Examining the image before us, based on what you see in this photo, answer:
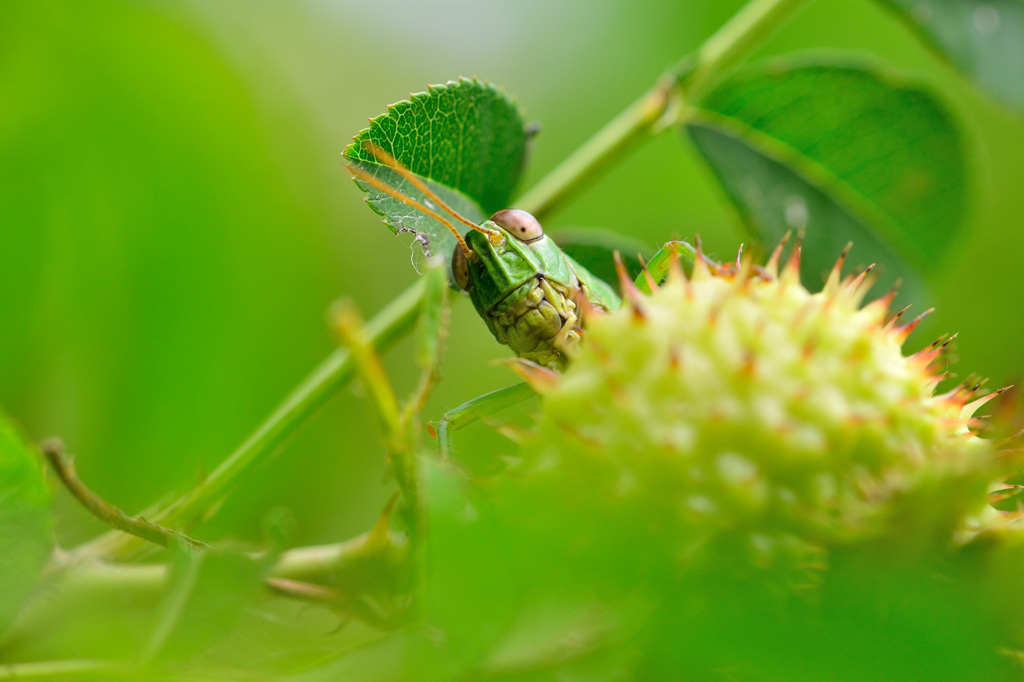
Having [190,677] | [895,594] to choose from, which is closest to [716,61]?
[895,594]

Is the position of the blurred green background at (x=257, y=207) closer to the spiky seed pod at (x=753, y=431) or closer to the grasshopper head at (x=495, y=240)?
the grasshopper head at (x=495, y=240)

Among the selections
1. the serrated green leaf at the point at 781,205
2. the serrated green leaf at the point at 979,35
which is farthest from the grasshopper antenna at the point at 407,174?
the serrated green leaf at the point at 979,35

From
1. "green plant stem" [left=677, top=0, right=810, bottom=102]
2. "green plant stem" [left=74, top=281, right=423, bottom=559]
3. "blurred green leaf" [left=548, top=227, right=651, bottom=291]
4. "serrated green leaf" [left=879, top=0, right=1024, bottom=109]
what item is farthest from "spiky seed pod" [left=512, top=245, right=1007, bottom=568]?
"serrated green leaf" [left=879, top=0, right=1024, bottom=109]

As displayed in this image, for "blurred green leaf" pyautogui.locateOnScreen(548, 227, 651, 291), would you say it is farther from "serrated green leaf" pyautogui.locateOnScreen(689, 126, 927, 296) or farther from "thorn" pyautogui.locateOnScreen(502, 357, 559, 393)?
"thorn" pyautogui.locateOnScreen(502, 357, 559, 393)

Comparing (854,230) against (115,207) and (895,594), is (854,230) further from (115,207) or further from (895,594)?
(115,207)

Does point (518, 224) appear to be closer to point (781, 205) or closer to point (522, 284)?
point (522, 284)
